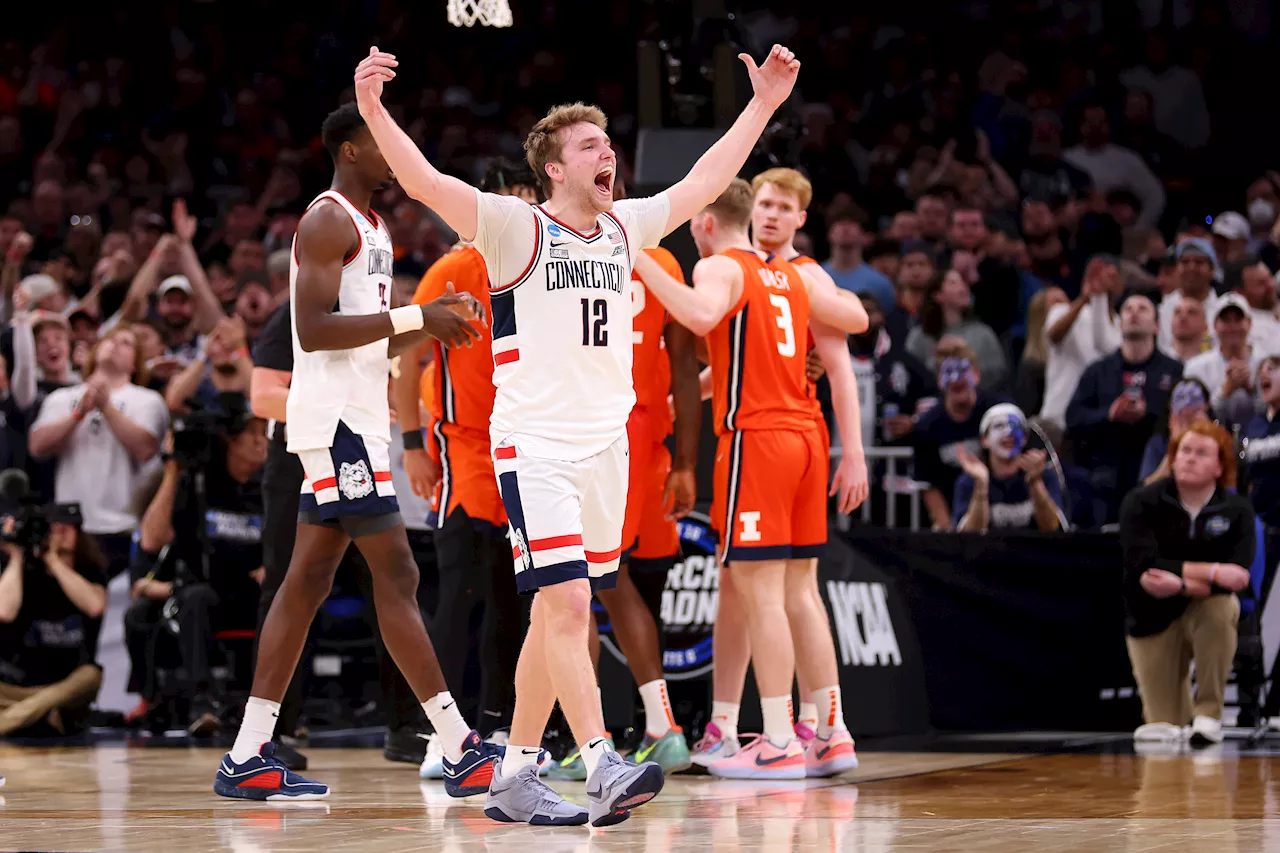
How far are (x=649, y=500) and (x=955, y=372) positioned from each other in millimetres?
4026

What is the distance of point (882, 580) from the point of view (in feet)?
29.1

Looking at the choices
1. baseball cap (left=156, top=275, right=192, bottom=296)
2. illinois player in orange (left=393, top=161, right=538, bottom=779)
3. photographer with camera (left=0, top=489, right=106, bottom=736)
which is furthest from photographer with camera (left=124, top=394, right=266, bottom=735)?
baseball cap (left=156, top=275, right=192, bottom=296)

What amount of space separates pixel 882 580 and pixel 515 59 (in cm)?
1159

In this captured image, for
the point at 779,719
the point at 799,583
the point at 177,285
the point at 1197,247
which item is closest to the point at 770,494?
the point at 799,583

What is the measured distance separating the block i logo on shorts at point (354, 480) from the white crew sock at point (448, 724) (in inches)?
30.9

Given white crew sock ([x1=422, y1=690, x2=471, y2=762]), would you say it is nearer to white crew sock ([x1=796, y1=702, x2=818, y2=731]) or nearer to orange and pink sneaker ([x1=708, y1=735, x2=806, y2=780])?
orange and pink sneaker ([x1=708, y1=735, x2=806, y2=780])

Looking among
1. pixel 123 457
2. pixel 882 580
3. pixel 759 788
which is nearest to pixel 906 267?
pixel 882 580

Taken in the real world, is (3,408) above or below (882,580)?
above

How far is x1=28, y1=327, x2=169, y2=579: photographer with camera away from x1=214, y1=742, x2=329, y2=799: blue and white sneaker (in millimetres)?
4920

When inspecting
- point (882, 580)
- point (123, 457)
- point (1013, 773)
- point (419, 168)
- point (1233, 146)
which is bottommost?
point (1013, 773)

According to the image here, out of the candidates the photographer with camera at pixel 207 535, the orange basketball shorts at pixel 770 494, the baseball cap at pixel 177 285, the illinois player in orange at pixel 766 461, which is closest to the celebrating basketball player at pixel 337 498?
the illinois player in orange at pixel 766 461

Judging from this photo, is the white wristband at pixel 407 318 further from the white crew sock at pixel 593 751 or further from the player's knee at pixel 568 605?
the white crew sock at pixel 593 751

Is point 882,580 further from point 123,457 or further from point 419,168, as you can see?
point 123,457

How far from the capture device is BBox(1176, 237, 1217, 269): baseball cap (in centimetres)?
1172
